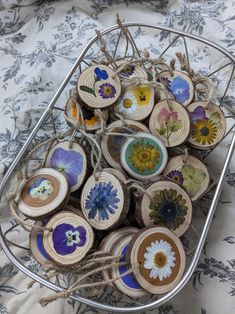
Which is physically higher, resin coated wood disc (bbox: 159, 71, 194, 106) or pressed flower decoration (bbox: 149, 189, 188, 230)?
resin coated wood disc (bbox: 159, 71, 194, 106)

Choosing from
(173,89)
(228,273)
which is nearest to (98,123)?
(173,89)

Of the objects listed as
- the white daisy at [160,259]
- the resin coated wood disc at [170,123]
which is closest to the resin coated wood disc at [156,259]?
the white daisy at [160,259]

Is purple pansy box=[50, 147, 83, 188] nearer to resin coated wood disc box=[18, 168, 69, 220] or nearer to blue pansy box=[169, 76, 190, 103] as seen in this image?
resin coated wood disc box=[18, 168, 69, 220]

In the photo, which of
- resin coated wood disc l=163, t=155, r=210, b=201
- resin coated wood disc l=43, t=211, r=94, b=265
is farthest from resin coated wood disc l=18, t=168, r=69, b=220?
resin coated wood disc l=163, t=155, r=210, b=201

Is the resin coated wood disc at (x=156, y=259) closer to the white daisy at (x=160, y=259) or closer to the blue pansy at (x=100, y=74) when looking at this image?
the white daisy at (x=160, y=259)

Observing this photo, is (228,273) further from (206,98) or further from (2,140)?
(2,140)

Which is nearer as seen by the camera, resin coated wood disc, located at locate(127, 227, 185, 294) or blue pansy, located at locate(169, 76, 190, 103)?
resin coated wood disc, located at locate(127, 227, 185, 294)

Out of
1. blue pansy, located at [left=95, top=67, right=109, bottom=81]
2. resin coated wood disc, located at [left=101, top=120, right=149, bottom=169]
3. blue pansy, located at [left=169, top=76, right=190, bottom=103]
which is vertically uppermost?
blue pansy, located at [left=169, top=76, right=190, bottom=103]
